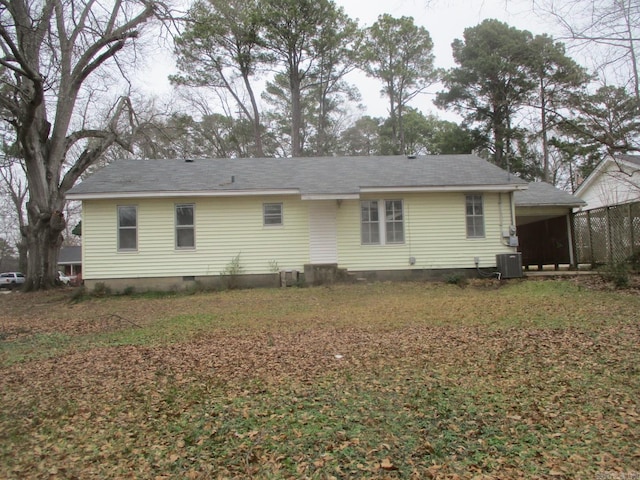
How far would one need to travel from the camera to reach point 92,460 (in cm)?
307

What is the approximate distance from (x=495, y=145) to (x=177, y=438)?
2809 cm

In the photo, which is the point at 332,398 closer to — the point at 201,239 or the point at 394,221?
the point at 201,239

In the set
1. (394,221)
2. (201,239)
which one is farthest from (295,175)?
(201,239)

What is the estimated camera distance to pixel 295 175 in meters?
14.8

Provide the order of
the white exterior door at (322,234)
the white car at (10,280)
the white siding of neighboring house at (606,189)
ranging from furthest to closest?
the white car at (10,280), the white siding of neighboring house at (606,189), the white exterior door at (322,234)

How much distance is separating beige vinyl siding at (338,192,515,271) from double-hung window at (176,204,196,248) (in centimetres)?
462

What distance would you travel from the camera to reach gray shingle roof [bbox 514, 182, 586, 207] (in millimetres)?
15547

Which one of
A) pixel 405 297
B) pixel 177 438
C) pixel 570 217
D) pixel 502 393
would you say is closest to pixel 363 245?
pixel 405 297

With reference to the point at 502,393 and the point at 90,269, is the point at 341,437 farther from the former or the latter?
the point at 90,269

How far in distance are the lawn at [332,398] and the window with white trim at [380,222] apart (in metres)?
6.07

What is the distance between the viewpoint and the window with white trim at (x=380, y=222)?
13875 mm

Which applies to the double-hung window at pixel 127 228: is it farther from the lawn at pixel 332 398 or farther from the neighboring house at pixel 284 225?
the lawn at pixel 332 398

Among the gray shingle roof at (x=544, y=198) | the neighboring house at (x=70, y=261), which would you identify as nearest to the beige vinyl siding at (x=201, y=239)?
the gray shingle roof at (x=544, y=198)

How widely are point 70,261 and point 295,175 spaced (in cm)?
3799
